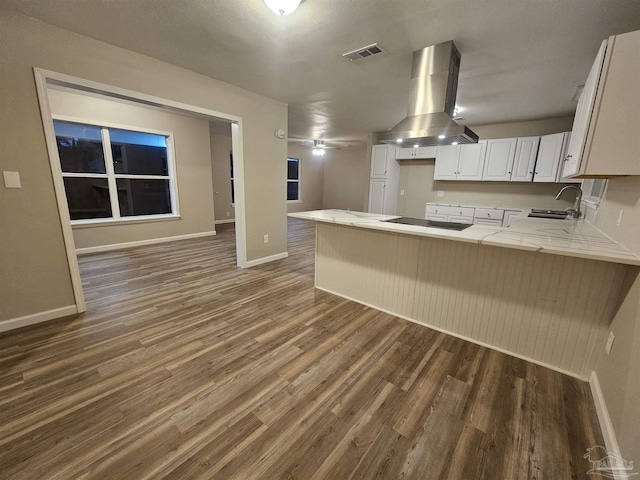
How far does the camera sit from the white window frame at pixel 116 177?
443cm

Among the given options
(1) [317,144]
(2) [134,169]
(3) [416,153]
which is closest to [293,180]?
(1) [317,144]

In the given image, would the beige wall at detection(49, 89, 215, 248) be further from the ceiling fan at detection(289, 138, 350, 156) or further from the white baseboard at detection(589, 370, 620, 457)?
the white baseboard at detection(589, 370, 620, 457)

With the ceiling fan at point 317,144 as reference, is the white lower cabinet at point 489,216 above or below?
below

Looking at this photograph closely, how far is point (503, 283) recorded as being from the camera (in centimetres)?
210

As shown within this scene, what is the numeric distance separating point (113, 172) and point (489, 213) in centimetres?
681

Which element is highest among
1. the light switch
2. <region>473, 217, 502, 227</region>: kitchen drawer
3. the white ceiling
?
the white ceiling

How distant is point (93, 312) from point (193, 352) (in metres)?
1.38

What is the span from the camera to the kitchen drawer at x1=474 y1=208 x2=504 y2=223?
4.63m

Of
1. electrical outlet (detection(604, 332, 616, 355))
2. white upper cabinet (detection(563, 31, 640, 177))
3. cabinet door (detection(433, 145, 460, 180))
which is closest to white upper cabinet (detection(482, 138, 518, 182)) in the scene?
cabinet door (detection(433, 145, 460, 180))

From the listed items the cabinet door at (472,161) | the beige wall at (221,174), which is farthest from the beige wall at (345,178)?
the cabinet door at (472,161)

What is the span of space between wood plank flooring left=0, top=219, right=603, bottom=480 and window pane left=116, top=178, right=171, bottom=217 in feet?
10.1

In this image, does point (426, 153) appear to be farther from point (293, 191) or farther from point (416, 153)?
point (293, 191)

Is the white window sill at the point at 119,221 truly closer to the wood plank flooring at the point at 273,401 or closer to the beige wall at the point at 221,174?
the beige wall at the point at 221,174

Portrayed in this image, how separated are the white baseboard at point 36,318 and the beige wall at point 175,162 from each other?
258cm
